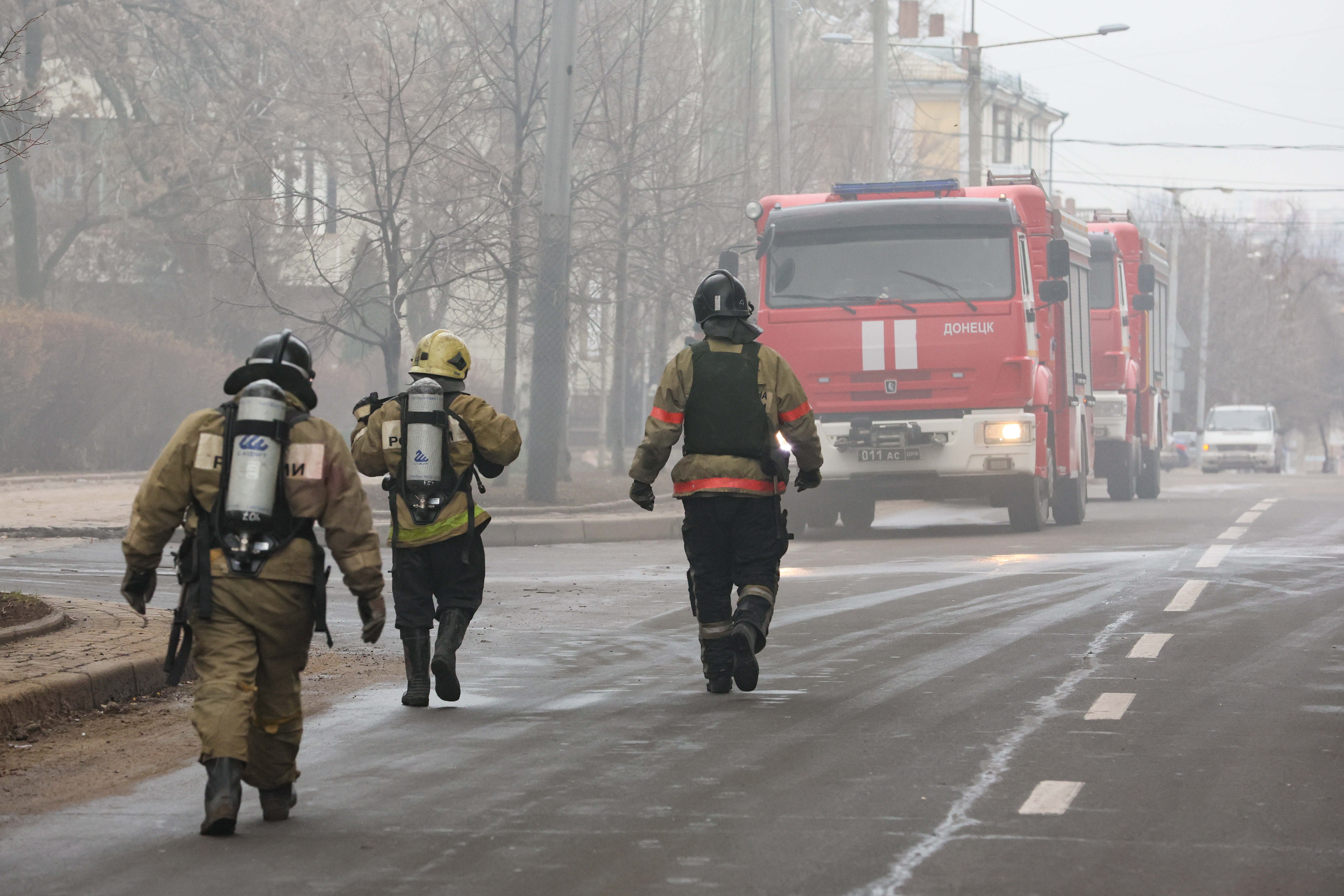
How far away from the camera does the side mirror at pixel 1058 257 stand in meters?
18.0

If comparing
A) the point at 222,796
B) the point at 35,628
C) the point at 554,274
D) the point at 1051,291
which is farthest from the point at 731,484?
the point at 554,274

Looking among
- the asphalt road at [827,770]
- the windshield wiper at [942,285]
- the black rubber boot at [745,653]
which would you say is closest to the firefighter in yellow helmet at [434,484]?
the asphalt road at [827,770]

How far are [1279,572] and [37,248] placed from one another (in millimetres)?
25095

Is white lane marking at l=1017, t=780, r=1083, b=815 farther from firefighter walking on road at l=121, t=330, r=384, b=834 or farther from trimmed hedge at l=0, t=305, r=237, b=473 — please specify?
trimmed hedge at l=0, t=305, r=237, b=473

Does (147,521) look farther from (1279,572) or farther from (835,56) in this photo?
(835,56)

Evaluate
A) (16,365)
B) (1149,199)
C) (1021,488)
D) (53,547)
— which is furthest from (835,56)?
(1149,199)

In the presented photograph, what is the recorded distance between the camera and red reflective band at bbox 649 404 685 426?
26.1 ft

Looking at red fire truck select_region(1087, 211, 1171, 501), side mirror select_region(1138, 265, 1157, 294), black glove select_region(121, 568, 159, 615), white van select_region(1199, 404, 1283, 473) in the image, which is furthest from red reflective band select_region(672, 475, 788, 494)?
white van select_region(1199, 404, 1283, 473)

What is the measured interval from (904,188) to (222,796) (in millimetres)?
13126

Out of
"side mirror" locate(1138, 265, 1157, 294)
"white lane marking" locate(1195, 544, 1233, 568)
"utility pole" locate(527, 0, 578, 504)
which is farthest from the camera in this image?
"side mirror" locate(1138, 265, 1157, 294)

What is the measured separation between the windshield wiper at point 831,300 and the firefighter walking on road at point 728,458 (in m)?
8.89

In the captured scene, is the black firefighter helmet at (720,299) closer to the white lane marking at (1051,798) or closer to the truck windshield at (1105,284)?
the white lane marking at (1051,798)

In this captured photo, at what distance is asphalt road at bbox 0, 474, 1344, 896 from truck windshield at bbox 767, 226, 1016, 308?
564 centimetres

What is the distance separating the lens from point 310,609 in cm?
A: 559
